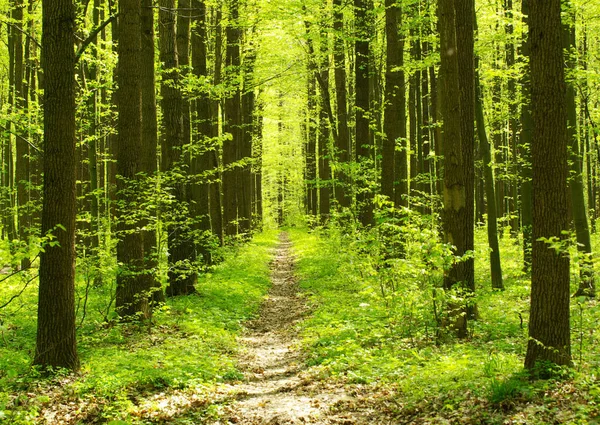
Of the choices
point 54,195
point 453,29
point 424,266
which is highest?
point 453,29

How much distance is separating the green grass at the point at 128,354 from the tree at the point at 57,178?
655mm

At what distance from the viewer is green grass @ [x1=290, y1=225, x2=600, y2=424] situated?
5.59 metres

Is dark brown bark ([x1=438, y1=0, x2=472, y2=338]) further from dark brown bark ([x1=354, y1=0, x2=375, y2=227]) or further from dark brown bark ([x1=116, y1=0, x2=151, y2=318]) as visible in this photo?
dark brown bark ([x1=116, y1=0, x2=151, y2=318])

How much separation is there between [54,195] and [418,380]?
5.84 m

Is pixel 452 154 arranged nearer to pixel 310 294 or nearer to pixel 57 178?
pixel 57 178

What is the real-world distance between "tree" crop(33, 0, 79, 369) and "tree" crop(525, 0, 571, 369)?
6.41 meters

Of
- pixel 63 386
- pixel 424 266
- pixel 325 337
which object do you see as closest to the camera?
pixel 63 386

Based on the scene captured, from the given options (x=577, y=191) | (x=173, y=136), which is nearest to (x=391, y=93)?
(x=577, y=191)

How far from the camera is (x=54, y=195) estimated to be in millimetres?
7172

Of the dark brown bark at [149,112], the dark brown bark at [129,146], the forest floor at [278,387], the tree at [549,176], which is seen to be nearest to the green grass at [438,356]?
the forest floor at [278,387]

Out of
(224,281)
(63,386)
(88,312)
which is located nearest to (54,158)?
(63,386)

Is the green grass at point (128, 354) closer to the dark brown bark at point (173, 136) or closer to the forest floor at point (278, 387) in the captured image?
the forest floor at point (278, 387)

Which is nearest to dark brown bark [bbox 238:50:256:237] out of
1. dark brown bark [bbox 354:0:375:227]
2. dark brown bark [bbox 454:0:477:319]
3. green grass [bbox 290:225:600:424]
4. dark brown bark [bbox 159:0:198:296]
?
dark brown bark [bbox 354:0:375:227]

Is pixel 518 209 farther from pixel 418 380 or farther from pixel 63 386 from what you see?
pixel 63 386
